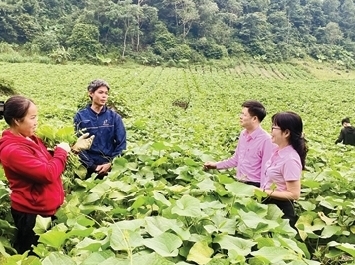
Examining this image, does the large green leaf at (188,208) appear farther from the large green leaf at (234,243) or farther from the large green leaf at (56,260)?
the large green leaf at (56,260)

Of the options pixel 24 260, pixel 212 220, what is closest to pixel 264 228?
pixel 212 220

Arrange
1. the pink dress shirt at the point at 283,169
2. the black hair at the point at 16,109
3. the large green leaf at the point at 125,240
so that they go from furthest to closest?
the pink dress shirt at the point at 283,169, the black hair at the point at 16,109, the large green leaf at the point at 125,240

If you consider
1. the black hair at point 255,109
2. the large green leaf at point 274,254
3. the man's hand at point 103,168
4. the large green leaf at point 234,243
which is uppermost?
the large green leaf at point 274,254

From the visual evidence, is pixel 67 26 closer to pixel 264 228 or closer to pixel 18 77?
pixel 18 77

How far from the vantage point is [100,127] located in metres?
3.63

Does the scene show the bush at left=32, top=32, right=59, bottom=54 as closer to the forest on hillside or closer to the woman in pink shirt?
the forest on hillside

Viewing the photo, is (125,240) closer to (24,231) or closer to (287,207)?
(24,231)

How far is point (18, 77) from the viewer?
28.1 m

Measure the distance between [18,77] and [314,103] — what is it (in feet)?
61.9

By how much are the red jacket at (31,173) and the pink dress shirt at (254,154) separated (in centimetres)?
150

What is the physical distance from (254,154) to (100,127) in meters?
1.31

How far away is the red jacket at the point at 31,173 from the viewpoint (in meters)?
2.31

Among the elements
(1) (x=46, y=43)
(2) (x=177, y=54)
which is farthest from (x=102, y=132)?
(2) (x=177, y=54)

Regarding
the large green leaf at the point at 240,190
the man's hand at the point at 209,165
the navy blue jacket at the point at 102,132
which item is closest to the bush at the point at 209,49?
the navy blue jacket at the point at 102,132
